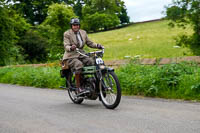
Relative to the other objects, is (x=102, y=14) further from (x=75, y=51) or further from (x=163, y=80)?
(x=75, y=51)

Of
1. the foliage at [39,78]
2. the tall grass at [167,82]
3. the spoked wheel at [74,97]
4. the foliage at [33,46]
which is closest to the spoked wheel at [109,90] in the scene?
the spoked wheel at [74,97]

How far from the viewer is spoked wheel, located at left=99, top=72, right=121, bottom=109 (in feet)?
20.8

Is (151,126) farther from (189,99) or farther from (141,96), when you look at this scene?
(141,96)

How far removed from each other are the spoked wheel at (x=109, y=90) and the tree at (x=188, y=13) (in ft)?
40.8

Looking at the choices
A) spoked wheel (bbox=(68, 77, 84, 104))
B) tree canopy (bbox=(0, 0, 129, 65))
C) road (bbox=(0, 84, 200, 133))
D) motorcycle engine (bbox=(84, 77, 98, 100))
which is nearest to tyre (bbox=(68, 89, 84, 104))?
spoked wheel (bbox=(68, 77, 84, 104))

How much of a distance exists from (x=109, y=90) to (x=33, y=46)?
114 feet

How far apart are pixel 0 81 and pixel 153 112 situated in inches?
486

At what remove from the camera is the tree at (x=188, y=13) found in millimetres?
17703

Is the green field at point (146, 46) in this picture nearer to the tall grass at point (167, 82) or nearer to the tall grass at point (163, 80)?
the tall grass at point (163, 80)

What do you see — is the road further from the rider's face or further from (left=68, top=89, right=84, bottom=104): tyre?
the rider's face

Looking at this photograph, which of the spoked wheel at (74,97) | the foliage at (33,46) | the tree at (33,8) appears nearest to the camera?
the spoked wheel at (74,97)

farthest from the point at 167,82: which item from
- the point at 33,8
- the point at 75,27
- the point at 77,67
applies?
the point at 33,8

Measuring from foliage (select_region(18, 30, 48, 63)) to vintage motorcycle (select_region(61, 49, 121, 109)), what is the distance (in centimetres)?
3299

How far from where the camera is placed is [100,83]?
6.77 m
